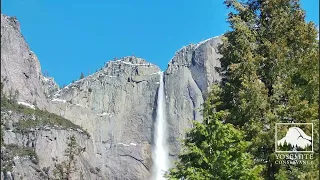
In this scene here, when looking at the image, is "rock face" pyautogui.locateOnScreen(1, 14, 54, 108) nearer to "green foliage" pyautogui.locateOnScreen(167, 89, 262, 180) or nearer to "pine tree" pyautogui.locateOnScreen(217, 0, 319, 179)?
"pine tree" pyautogui.locateOnScreen(217, 0, 319, 179)

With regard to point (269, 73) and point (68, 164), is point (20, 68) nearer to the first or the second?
point (68, 164)

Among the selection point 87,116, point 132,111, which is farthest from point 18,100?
point 132,111

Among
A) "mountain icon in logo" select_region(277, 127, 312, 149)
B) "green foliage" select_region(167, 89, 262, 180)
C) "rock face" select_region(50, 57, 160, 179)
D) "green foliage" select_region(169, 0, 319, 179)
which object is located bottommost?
"green foliage" select_region(167, 89, 262, 180)

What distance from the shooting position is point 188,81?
130875mm

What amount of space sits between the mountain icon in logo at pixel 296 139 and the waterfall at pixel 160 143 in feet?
332

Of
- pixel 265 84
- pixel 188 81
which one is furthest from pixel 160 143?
pixel 265 84

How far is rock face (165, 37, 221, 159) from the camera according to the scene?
125625mm

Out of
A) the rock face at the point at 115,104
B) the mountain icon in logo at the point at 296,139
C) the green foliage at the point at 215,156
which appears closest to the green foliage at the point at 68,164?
the green foliage at the point at 215,156

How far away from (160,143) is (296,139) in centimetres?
10956

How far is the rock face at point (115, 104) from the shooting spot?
120625mm

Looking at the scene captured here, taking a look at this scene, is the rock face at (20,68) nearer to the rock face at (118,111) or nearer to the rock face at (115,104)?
the rock face at (115,104)

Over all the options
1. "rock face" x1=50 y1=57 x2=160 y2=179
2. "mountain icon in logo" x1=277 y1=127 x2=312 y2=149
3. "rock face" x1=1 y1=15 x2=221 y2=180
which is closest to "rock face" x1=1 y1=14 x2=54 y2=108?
"rock face" x1=1 y1=15 x2=221 y2=180

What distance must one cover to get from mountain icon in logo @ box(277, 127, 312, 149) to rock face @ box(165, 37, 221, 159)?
107 metres

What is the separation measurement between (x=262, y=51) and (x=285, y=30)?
119 centimetres
